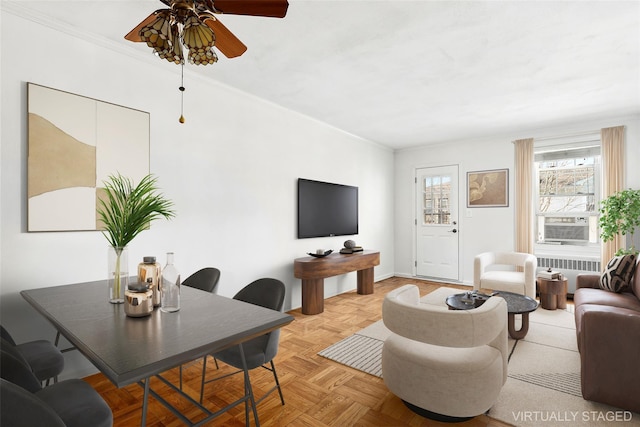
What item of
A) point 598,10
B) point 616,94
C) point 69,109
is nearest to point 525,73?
point 598,10

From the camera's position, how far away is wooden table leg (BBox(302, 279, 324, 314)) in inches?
166

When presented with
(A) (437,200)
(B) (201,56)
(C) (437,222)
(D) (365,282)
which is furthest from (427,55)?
(C) (437,222)

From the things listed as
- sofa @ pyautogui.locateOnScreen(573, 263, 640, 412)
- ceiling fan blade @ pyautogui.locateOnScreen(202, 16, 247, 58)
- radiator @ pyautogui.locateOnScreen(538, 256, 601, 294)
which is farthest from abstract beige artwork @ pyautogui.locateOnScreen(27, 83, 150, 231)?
radiator @ pyautogui.locateOnScreen(538, 256, 601, 294)

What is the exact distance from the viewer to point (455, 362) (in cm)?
192

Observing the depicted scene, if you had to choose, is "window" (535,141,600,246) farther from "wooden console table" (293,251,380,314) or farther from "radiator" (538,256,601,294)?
"wooden console table" (293,251,380,314)

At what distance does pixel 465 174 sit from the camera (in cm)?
602

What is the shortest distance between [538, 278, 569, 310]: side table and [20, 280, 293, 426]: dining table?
13.8 feet

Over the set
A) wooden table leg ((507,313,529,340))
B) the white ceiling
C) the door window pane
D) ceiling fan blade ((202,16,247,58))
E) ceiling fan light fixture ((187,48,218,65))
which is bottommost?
wooden table leg ((507,313,529,340))

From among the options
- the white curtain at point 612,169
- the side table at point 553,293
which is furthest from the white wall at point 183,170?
the white curtain at point 612,169

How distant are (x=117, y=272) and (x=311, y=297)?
2692mm

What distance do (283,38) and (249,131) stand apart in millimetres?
1422

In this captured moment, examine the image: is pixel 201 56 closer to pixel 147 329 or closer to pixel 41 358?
pixel 147 329

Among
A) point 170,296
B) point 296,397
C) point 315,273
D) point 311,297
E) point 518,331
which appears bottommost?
point 296,397

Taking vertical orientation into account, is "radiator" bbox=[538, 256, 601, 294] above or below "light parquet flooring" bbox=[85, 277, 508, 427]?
above
